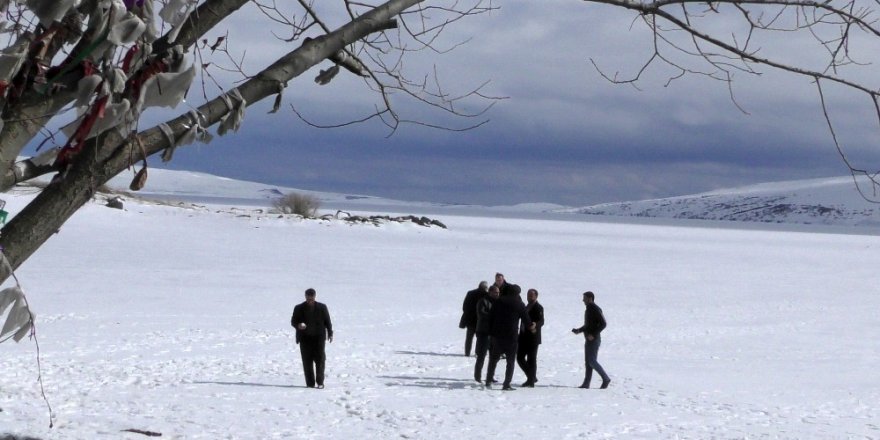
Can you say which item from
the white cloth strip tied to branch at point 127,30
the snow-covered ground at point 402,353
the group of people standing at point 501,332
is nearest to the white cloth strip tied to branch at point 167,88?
the white cloth strip tied to branch at point 127,30

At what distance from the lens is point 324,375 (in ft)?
42.8

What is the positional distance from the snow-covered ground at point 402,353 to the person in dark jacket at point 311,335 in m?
0.25

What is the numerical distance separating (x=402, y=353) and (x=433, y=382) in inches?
95.9

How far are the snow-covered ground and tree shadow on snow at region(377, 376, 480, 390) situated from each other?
0.07m

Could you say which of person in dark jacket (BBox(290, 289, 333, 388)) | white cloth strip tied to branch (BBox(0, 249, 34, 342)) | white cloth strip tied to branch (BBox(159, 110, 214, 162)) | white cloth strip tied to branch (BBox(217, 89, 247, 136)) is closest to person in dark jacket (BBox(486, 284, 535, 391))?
person in dark jacket (BBox(290, 289, 333, 388))

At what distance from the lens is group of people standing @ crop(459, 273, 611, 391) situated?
42.0 ft

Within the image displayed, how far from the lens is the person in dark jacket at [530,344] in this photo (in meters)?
13.3

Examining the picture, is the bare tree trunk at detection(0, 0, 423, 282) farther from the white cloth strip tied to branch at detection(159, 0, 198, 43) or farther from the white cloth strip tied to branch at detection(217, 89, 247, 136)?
the white cloth strip tied to branch at detection(159, 0, 198, 43)

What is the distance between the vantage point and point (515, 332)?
12797mm

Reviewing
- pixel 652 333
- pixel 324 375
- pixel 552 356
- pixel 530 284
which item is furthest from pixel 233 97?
pixel 530 284

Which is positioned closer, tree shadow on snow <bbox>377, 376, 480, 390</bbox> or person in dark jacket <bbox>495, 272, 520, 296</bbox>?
tree shadow on snow <bbox>377, 376, 480, 390</bbox>

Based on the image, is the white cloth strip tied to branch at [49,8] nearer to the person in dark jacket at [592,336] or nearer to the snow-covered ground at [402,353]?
the snow-covered ground at [402,353]

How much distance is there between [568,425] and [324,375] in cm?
372

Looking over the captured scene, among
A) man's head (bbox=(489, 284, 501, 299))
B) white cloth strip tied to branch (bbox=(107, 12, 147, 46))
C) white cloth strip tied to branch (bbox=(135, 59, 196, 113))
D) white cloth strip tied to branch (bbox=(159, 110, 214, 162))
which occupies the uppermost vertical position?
white cloth strip tied to branch (bbox=(107, 12, 147, 46))
